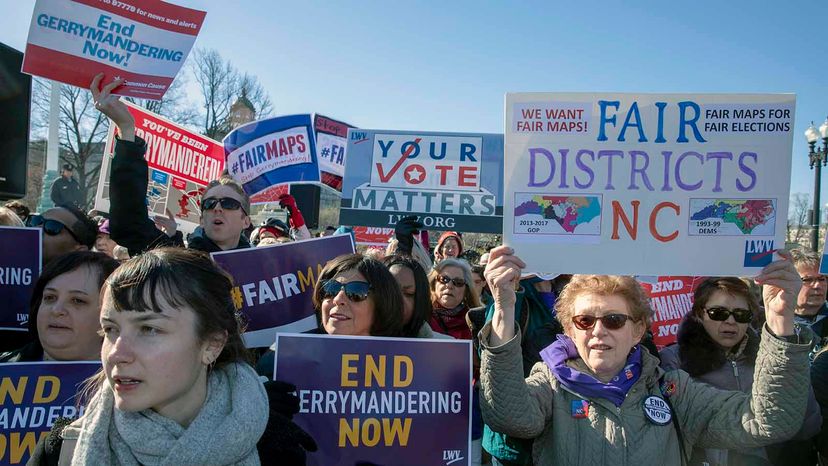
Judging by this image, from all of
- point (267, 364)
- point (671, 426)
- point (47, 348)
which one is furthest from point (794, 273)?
point (47, 348)

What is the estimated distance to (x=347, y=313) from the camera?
3.02 meters

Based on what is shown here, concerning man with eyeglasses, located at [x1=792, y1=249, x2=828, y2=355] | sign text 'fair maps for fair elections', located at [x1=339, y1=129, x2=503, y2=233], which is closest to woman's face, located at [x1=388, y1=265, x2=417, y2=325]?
sign text 'fair maps for fair elections', located at [x1=339, y1=129, x2=503, y2=233]

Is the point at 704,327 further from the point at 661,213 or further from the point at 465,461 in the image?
the point at 465,461

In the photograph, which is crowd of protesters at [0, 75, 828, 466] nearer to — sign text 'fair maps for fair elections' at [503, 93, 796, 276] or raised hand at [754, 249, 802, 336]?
raised hand at [754, 249, 802, 336]

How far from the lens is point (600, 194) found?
2.84 meters

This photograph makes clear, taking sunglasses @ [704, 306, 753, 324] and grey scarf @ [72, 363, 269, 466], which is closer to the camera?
grey scarf @ [72, 363, 269, 466]

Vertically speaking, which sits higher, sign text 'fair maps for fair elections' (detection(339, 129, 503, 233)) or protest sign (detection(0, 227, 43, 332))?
sign text 'fair maps for fair elections' (detection(339, 129, 503, 233))

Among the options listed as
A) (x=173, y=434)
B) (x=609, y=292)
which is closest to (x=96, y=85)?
(x=173, y=434)

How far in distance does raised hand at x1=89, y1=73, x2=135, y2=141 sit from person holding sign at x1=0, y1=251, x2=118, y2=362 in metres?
1.00

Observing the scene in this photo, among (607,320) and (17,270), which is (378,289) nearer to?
(607,320)

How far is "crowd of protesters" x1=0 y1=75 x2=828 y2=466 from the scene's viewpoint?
175cm

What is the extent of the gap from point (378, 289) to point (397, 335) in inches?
10.7

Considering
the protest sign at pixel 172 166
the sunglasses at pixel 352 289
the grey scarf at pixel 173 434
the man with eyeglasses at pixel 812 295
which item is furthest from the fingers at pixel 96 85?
the man with eyeglasses at pixel 812 295

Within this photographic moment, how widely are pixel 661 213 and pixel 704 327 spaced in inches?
35.7
